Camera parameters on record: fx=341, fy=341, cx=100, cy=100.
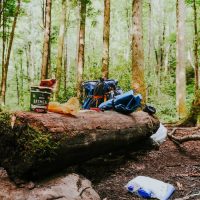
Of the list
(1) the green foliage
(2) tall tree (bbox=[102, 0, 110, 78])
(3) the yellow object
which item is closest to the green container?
(3) the yellow object

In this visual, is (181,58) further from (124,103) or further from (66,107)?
(66,107)

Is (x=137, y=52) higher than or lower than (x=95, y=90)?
higher

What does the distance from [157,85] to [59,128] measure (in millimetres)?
20987

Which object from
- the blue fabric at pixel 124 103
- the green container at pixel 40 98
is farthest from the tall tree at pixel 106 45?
the green container at pixel 40 98

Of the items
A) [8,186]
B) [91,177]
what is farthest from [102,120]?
[8,186]

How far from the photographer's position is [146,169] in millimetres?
5922

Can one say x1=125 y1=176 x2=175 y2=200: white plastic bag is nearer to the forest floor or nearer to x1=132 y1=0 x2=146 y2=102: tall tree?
the forest floor

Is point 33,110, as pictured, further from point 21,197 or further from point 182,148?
point 182,148

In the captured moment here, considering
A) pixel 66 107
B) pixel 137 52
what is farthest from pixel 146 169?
pixel 137 52

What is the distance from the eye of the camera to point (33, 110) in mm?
4500

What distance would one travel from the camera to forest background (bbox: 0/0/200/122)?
745 inches

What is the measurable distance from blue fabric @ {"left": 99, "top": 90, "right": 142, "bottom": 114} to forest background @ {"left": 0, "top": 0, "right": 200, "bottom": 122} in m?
7.32

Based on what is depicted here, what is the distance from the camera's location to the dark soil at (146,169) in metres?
4.87

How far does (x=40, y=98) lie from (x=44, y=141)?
1.85ft
